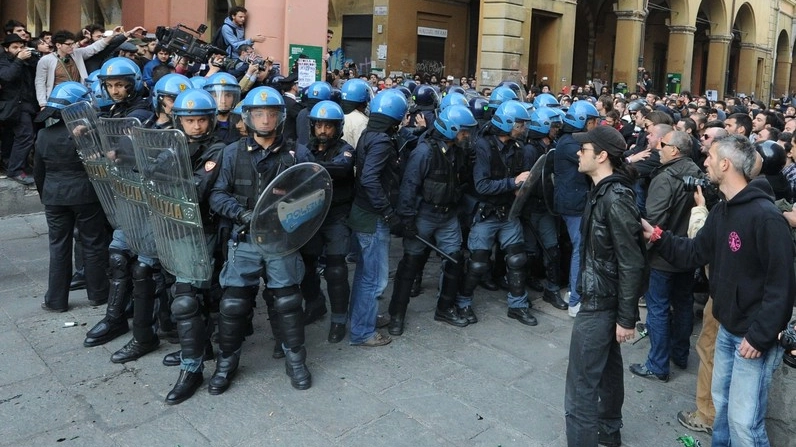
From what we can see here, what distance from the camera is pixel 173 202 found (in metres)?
4.04

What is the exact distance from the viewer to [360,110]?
6.45m

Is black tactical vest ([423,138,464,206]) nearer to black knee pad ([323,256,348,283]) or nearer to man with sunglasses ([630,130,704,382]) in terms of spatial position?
black knee pad ([323,256,348,283])

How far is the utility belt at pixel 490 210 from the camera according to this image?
18.7 ft

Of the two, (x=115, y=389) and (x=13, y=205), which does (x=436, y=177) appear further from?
(x=13, y=205)

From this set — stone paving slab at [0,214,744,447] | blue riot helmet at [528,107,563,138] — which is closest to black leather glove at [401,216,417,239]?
stone paving slab at [0,214,744,447]

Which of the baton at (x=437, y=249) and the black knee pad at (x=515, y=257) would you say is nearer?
the baton at (x=437, y=249)

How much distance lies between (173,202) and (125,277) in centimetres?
121

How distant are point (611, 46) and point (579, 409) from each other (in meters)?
27.1

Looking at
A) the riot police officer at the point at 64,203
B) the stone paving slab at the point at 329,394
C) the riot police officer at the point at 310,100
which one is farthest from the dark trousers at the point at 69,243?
the riot police officer at the point at 310,100

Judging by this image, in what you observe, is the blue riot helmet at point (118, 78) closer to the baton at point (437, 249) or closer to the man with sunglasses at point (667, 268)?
the baton at point (437, 249)

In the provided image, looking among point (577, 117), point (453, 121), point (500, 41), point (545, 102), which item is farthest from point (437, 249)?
point (500, 41)

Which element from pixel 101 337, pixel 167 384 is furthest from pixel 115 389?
pixel 101 337

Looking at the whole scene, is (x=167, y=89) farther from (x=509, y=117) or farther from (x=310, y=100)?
(x=509, y=117)

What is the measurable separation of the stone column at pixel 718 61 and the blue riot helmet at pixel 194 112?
28882mm
